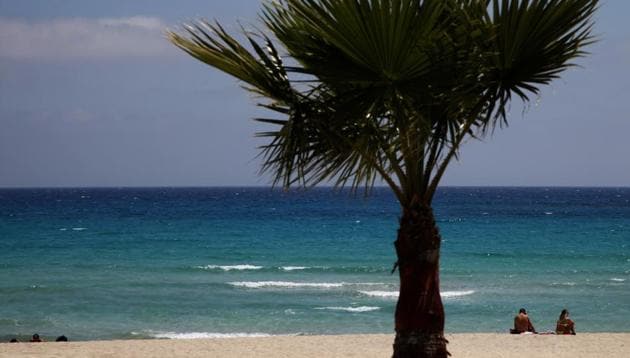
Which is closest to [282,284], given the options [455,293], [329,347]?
[455,293]

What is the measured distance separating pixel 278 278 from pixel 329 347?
21721 millimetres

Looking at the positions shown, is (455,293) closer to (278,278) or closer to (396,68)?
(278,278)

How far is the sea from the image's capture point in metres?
27.3

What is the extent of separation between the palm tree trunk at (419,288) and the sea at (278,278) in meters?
0.77

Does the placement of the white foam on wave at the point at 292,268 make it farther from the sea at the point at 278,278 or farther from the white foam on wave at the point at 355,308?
the white foam on wave at the point at 355,308

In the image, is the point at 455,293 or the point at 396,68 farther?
the point at 455,293

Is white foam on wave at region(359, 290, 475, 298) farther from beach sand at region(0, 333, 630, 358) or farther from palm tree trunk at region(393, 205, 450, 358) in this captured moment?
palm tree trunk at region(393, 205, 450, 358)

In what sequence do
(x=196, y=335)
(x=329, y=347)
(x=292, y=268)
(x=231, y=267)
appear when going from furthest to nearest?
(x=292, y=268), (x=231, y=267), (x=196, y=335), (x=329, y=347)

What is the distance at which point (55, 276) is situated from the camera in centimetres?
3922

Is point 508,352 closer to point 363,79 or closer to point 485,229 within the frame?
point 363,79

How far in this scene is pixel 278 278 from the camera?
126 feet

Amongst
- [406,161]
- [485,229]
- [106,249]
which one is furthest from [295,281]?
[485,229]

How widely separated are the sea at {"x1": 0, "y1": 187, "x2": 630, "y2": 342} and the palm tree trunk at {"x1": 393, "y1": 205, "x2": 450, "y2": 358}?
2.51 ft

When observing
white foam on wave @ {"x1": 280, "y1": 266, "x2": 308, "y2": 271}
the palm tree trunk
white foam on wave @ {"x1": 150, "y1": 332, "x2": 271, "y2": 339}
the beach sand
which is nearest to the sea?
white foam on wave @ {"x1": 150, "y1": 332, "x2": 271, "y2": 339}
